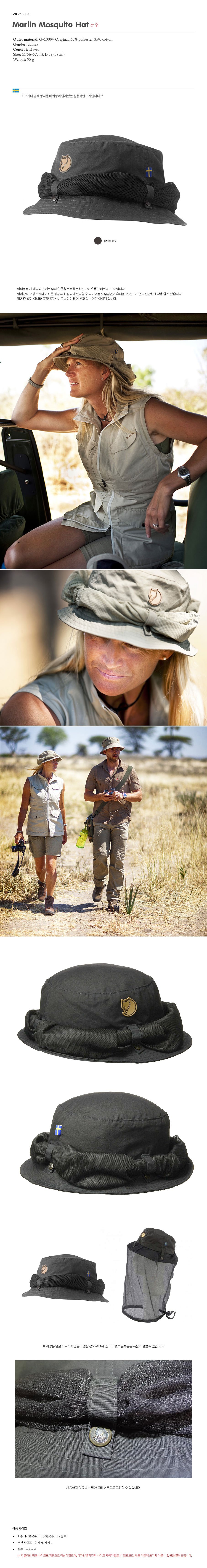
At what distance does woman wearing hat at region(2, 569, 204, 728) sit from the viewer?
12.7ft

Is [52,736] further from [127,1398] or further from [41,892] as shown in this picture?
[127,1398]

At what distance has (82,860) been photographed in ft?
13.2

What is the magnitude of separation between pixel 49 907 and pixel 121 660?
2.79 feet

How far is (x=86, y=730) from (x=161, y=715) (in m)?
0.25

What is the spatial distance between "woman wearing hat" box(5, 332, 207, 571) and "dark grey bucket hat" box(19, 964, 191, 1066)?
1.37 meters

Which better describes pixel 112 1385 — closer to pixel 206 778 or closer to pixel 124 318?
pixel 206 778

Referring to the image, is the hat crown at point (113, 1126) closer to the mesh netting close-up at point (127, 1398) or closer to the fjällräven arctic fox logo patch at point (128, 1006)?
the fjällräven arctic fox logo patch at point (128, 1006)

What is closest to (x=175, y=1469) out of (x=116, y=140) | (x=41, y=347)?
(x=41, y=347)

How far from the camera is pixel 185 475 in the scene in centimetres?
398

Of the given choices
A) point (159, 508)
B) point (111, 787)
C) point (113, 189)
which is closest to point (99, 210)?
point (113, 189)

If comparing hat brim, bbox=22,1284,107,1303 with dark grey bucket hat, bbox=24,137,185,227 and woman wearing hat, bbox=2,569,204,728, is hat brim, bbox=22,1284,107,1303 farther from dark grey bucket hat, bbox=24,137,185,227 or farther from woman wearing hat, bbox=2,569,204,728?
dark grey bucket hat, bbox=24,137,185,227

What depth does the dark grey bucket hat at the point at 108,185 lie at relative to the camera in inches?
147

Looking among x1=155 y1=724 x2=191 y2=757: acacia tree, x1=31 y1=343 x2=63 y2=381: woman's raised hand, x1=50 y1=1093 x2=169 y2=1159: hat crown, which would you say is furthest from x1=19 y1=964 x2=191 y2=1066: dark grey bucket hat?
x1=31 y1=343 x2=63 y2=381: woman's raised hand

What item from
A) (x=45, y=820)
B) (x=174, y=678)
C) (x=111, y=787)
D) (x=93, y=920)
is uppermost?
(x=174, y=678)
